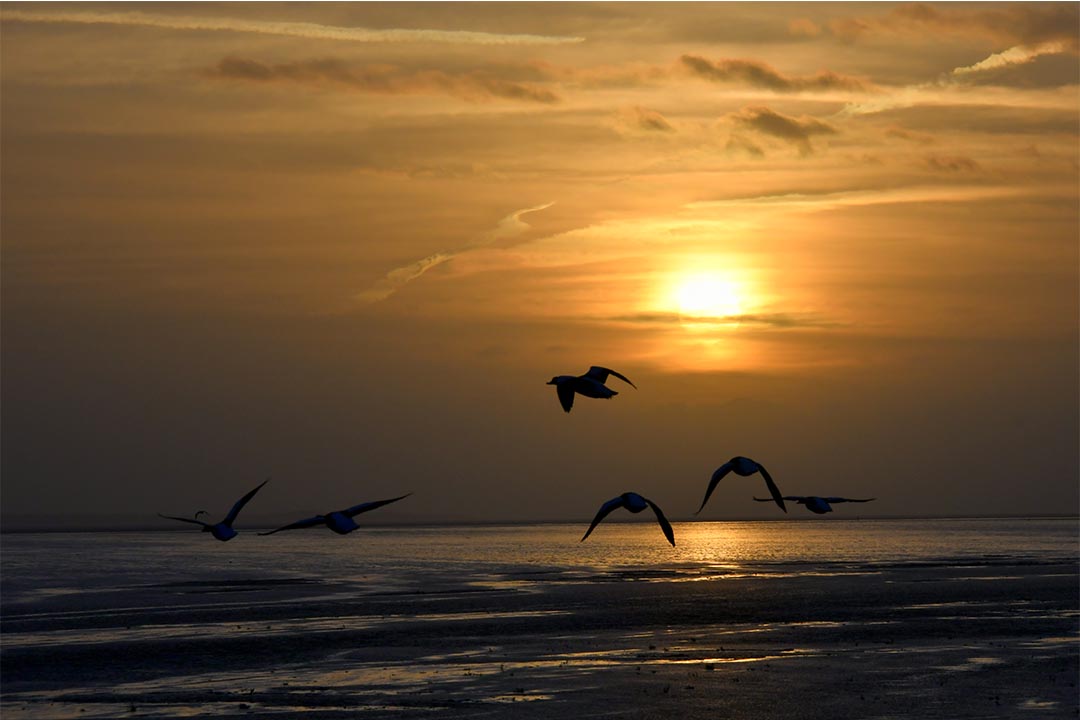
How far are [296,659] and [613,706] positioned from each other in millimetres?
20365

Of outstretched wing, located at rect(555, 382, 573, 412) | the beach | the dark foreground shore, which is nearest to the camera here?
outstretched wing, located at rect(555, 382, 573, 412)

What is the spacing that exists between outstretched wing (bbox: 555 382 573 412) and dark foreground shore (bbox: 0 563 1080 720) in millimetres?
31556

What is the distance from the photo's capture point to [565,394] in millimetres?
18031

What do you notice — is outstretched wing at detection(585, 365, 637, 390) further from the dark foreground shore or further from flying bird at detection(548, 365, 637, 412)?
the dark foreground shore

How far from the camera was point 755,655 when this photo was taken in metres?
64.4

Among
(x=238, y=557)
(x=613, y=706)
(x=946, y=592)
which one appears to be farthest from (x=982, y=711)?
(x=238, y=557)

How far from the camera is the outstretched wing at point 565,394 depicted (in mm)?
17797

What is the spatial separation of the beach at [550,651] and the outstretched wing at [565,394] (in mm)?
31698

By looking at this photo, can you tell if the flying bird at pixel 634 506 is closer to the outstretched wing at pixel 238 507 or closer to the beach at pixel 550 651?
the outstretched wing at pixel 238 507

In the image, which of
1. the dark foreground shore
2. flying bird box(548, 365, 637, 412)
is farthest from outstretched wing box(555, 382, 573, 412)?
the dark foreground shore

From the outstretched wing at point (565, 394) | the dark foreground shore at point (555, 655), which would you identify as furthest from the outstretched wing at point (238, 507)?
the dark foreground shore at point (555, 655)

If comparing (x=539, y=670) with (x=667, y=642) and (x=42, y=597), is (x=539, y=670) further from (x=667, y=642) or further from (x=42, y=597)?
(x=42, y=597)

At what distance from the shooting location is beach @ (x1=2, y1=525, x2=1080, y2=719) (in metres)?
50.5

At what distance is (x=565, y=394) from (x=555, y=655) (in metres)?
47.6
